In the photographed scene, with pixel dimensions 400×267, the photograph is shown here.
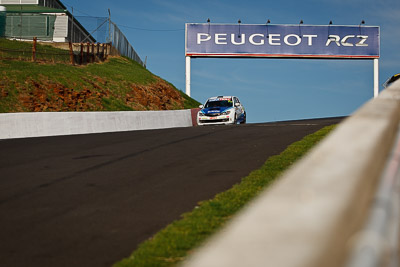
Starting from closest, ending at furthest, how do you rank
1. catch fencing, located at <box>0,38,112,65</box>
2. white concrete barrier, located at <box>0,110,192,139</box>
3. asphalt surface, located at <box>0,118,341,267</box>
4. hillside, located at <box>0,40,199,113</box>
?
asphalt surface, located at <box>0,118,341,267</box>, white concrete barrier, located at <box>0,110,192,139</box>, hillside, located at <box>0,40,199,113</box>, catch fencing, located at <box>0,38,112,65</box>

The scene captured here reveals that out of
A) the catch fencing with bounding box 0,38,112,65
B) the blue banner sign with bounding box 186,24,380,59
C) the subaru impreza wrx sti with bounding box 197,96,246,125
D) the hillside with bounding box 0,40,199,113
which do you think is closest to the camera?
the subaru impreza wrx sti with bounding box 197,96,246,125

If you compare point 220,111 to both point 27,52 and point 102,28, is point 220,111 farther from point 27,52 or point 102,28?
point 102,28

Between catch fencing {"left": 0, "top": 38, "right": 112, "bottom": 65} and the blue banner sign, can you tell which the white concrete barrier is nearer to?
catch fencing {"left": 0, "top": 38, "right": 112, "bottom": 65}

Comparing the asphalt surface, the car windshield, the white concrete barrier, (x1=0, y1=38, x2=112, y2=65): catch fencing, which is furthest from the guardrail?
(x1=0, y1=38, x2=112, y2=65): catch fencing

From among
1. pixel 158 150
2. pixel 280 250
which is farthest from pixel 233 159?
pixel 280 250

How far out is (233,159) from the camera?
13.4m

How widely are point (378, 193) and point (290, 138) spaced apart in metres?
16.7

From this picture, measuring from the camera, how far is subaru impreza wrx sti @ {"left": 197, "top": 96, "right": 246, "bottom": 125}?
30031 millimetres

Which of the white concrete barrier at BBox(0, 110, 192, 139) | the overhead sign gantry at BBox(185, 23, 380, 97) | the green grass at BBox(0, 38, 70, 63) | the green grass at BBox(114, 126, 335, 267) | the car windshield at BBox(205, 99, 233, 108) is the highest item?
the overhead sign gantry at BBox(185, 23, 380, 97)

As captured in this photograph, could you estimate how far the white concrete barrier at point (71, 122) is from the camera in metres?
22.5

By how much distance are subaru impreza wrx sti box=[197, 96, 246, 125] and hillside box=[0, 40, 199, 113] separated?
35.9ft

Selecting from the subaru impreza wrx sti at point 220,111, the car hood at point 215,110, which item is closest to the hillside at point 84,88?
the subaru impreza wrx sti at point 220,111

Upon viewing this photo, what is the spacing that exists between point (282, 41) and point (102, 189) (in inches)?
1797

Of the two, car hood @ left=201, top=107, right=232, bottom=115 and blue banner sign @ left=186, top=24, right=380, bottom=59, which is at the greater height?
blue banner sign @ left=186, top=24, right=380, bottom=59
